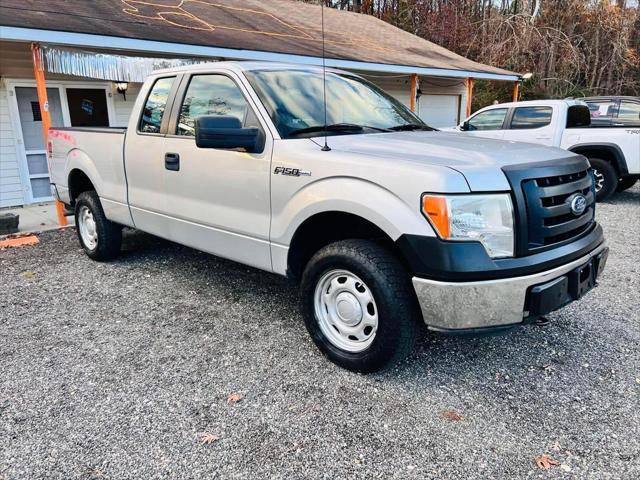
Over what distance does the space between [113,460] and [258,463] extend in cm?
73

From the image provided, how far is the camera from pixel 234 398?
3.02 meters

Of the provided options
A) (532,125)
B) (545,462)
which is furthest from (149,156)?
(532,125)

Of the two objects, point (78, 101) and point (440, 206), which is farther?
point (78, 101)

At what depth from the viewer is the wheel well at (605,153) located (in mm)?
8969

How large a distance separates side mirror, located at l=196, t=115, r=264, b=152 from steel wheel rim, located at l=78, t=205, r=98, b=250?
2.83 meters

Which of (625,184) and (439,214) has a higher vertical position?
(439,214)

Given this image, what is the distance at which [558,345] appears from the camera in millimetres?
3648

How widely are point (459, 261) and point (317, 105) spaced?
1.77m

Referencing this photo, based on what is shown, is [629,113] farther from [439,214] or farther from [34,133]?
[34,133]

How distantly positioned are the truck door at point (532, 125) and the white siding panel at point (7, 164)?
924 centimetres

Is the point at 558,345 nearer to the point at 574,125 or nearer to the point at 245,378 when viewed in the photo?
the point at 245,378

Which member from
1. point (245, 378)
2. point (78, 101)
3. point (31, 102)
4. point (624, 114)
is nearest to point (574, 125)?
point (624, 114)

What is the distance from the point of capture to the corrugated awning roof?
754 centimetres

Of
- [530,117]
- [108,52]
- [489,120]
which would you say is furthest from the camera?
[489,120]
